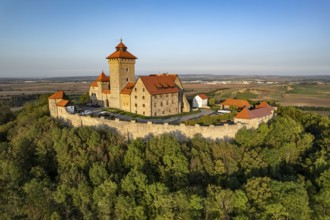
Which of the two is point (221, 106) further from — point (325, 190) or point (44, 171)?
point (44, 171)

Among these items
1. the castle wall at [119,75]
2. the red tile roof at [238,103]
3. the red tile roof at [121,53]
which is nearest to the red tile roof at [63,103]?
the castle wall at [119,75]

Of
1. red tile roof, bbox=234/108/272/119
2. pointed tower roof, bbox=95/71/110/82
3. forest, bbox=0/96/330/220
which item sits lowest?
forest, bbox=0/96/330/220

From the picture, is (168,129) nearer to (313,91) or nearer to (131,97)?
(131,97)

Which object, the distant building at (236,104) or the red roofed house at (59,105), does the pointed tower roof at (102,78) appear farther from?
the distant building at (236,104)

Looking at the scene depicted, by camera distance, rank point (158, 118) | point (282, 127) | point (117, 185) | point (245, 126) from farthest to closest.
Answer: point (158, 118) < point (282, 127) < point (245, 126) < point (117, 185)

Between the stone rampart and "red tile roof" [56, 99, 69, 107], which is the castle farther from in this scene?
"red tile roof" [56, 99, 69, 107]

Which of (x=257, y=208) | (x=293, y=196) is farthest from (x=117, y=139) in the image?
(x=293, y=196)

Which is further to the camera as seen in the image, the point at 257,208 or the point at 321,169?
the point at 321,169

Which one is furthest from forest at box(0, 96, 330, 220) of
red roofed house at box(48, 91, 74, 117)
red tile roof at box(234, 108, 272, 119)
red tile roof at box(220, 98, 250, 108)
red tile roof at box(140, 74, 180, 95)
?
red tile roof at box(140, 74, 180, 95)

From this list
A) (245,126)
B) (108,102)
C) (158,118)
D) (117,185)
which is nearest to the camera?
(117,185)
